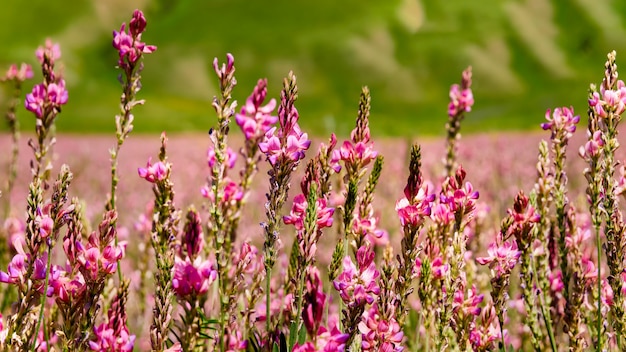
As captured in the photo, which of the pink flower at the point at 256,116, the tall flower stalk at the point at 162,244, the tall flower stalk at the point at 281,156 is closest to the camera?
the tall flower stalk at the point at 162,244

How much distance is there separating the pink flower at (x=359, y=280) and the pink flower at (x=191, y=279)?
41 centimetres

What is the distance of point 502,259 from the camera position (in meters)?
2.54

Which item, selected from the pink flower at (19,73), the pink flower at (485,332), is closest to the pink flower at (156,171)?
the pink flower at (485,332)

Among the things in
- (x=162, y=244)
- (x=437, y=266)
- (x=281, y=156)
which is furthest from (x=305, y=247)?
(x=437, y=266)

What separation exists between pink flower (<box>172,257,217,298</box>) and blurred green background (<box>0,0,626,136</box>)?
256ft

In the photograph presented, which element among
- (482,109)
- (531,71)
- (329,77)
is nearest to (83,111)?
(329,77)

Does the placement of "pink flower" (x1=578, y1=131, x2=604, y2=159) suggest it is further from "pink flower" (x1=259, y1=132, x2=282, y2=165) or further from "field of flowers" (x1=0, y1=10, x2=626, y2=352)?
"pink flower" (x1=259, y1=132, x2=282, y2=165)

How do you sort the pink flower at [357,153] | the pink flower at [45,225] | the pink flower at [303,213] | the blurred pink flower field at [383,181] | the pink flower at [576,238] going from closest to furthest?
the pink flower at [45,225], the pink flower at [303,213], the pink flower at [357,153], the pink flower at [576,238], the blurred pink flower field at [383,181]

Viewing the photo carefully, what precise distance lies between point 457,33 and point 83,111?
52452mm

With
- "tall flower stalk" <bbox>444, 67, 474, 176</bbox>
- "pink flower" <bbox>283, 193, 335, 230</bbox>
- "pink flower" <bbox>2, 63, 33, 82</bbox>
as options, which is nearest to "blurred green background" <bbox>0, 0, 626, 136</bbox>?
"pink flower" <bbox>2, 63, 33, 82</bbox>

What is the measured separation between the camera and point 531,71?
297 ft

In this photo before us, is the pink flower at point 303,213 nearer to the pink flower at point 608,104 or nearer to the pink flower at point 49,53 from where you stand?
the pink flower at point 608,104

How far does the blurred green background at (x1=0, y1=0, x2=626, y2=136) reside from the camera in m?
86.8

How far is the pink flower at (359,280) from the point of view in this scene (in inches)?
80.7
